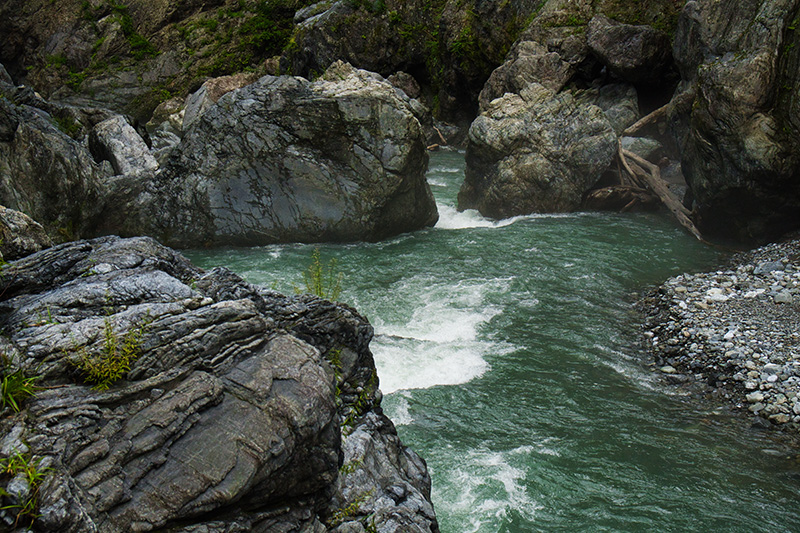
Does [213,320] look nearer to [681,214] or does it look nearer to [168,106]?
[681,214]

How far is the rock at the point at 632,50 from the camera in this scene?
23094mm

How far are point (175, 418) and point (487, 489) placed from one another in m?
4.37

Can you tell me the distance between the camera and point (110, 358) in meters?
4.36

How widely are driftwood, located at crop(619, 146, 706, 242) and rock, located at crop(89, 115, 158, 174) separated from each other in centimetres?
1616

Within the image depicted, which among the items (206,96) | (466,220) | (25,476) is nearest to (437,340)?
(25,476)

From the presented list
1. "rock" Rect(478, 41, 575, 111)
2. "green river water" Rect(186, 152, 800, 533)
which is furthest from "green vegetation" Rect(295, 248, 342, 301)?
"rock" Rect(478, 41, 575, 111)

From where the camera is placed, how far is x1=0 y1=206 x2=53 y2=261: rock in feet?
18.1

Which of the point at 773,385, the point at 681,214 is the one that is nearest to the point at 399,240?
the point at 681,214

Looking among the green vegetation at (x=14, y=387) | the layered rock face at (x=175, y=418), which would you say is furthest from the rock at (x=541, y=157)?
the green vegetation at (x=14, y=387)

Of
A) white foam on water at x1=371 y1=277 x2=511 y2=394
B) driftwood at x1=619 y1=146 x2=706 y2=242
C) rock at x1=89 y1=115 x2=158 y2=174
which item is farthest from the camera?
driftwood at x1=619 y1=146 x2=706 y2=242

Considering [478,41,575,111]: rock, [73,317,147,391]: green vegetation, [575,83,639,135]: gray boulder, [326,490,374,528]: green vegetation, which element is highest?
[478,41,575,111]: rock

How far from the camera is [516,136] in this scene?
67.2 ft

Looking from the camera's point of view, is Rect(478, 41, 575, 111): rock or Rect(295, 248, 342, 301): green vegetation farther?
Rect(478, 41, 575, 111): rock

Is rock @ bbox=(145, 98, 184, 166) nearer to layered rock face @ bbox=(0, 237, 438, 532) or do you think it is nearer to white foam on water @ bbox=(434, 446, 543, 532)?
layered rock face @ bbox=(0, 237, 438, 532)
